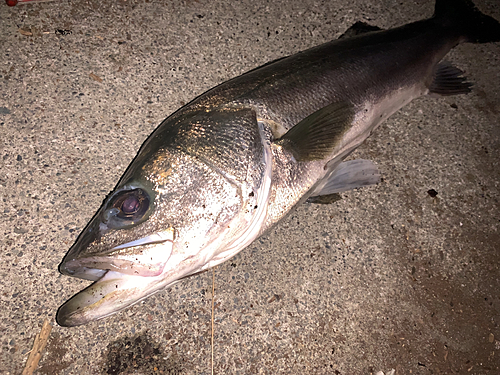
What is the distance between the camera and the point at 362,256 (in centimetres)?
240

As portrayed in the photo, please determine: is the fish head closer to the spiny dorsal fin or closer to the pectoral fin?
the spiny dorsal fin

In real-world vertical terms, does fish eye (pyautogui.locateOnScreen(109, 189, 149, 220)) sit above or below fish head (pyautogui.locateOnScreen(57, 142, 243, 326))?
above

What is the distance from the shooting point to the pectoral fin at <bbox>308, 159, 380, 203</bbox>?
220 centimetres

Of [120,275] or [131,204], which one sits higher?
[131,204]

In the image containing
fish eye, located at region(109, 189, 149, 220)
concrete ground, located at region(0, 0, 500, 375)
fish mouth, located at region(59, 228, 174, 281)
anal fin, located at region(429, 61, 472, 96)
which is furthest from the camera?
anal fin, located at region(429, 61, 472, 96)

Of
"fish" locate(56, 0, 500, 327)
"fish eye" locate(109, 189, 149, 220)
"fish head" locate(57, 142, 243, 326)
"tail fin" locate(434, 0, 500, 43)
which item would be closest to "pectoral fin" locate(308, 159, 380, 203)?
"fish" locate(56, 0, 500, 327)

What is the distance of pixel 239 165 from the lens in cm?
170

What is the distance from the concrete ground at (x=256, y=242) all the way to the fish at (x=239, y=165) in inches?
20.3

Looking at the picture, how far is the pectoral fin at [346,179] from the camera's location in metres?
2.20

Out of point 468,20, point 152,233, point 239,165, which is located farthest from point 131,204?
point 468,20

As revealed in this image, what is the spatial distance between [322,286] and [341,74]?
1.59 meters

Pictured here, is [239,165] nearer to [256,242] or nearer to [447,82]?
[256,242]

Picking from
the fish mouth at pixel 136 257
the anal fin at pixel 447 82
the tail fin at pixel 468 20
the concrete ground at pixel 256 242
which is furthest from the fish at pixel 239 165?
the concrete ground at pixel 256 242

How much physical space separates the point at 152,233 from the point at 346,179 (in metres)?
1.46
